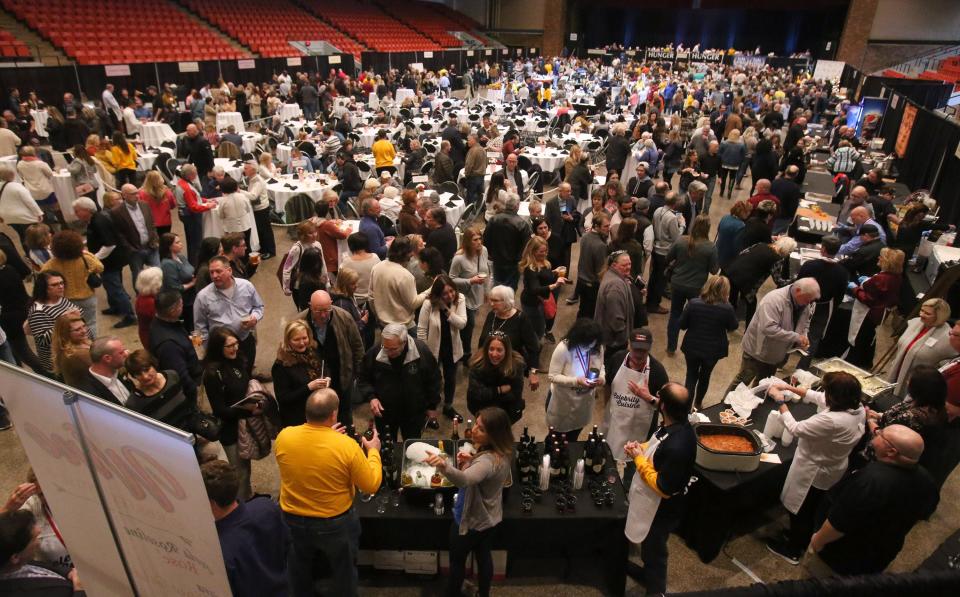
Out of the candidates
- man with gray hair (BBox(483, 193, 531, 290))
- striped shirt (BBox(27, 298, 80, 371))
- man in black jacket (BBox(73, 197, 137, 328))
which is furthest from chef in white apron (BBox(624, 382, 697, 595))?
man in black jacket (BBox(73, 197, 137, 328))

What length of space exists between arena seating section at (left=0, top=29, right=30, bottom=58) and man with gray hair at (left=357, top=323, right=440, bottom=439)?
15895mm

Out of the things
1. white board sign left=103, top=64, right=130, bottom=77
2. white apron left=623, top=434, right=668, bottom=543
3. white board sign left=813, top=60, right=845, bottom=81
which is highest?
white board sign left=813, top=60, right=845, bottom=81

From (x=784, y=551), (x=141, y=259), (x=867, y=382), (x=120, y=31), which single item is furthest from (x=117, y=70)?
(x=784, y=551)

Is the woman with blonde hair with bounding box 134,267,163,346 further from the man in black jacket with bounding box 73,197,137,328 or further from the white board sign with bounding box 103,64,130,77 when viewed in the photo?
the white board sign with bounding box 103,64,130,77

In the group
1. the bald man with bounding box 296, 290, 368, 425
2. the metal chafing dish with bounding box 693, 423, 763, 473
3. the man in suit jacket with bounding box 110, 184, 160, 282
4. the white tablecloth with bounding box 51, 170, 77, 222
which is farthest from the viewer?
the white tablecloth with bounding box 51, 170, 77, 222

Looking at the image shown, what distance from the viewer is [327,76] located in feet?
71.9

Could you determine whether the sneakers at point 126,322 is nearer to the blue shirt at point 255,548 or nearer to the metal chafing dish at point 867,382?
the blue shirt at point 255,548

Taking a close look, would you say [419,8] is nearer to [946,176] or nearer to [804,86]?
[804,86]

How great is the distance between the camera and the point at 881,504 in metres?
2.69

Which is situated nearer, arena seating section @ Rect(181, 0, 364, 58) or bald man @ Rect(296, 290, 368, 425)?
bald man @ Rect(296, 290, 368, 425)

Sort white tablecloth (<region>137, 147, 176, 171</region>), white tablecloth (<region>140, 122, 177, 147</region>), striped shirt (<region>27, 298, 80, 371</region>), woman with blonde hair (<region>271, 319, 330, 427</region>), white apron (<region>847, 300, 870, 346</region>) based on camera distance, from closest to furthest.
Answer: woman with blonde hair (<region>271, 319, 330, 427</region>) < striped shirt (<region>27, 298, 80, 371</region>) < white apron (<region>847, 300, 870, 346</region>) < white tablecloth (<region>137, 147, 176, 171</region>) < white tablecloth (<region>140, 122, 177, 147</region>)

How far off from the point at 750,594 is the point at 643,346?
2249 mm

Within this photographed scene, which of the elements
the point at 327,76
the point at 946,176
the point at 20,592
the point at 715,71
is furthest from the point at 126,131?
the point at 715,71

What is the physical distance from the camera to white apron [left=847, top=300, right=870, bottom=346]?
17.7ft
